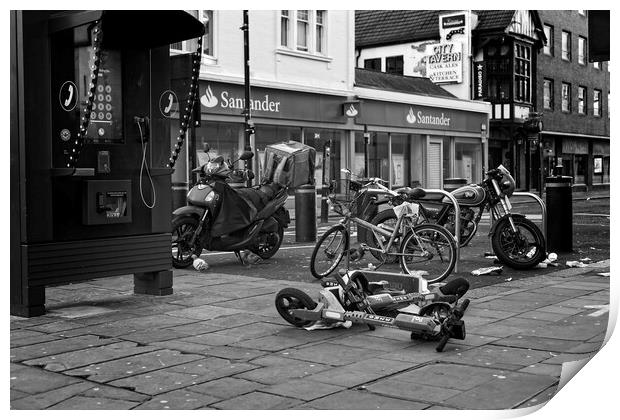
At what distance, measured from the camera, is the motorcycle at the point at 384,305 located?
17.1 feet

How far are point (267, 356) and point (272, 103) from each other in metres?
16.1

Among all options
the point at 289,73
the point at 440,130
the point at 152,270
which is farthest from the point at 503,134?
the point at 152,270

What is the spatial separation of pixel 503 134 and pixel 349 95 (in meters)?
12.1

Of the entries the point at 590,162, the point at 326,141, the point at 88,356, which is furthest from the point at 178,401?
the point at 326,141

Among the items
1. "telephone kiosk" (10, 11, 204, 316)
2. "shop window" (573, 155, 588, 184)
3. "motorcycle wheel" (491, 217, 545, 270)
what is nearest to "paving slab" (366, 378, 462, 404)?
"telephone kiosk" (10, 11, 204, 316)

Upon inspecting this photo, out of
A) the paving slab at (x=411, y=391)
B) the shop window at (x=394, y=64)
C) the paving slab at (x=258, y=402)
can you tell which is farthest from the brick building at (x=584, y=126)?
the shop window at (x=394, y=64)

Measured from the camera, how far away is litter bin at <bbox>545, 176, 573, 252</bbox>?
1024 cm

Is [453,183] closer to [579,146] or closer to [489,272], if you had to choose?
[579,146]

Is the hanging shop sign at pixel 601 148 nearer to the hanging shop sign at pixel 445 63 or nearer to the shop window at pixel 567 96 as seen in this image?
the shop window at pixel 567 96

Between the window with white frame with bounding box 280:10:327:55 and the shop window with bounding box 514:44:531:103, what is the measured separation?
50.6 ft

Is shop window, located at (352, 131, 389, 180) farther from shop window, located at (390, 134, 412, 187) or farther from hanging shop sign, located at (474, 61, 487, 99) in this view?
hanging shop sign, located at (474, 61, 487, 99)

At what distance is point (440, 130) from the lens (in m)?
27.3

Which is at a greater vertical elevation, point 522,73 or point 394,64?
point 394,64

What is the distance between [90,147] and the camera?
655 centimetres
